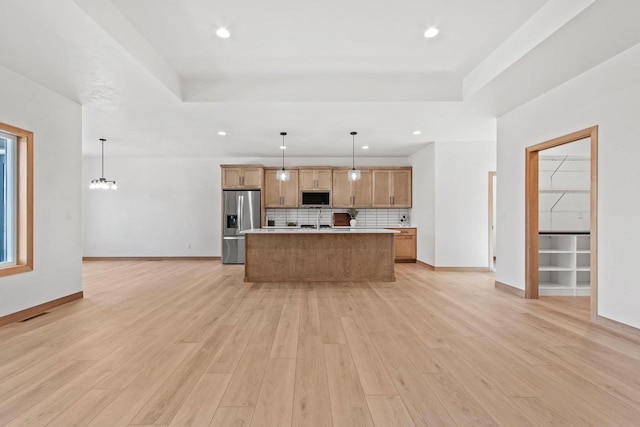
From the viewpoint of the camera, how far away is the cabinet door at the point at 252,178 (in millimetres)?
7703

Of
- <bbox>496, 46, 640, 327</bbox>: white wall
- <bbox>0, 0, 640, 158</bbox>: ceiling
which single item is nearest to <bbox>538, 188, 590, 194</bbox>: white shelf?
<bbox>496, 46, 640, 327</bbox>: white wall

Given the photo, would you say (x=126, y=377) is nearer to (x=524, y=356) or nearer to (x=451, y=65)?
(x=524, y=356)

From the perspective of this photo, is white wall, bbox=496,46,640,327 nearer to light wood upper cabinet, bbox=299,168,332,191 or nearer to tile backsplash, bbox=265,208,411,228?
tile backsplash, bbox=265,208,411,228

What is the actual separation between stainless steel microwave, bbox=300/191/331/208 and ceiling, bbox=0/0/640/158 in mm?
2566

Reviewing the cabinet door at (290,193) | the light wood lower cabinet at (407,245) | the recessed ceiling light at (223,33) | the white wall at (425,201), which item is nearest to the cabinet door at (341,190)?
the cabinet door at (290,193)

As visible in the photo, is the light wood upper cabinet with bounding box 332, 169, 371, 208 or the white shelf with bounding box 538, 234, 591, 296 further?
the light wood upper cabinet with bounding box 332, 169, 371, 208

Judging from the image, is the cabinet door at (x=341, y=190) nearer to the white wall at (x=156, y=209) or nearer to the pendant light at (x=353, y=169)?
the pendant light at (x=353, y=169)

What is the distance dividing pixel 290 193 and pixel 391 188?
8.19 feet

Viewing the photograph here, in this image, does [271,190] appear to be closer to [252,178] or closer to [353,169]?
[252,178]

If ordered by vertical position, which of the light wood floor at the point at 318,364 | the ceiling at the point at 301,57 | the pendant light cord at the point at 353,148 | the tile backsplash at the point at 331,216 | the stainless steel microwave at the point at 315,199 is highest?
the ceiling at the point at 301,57

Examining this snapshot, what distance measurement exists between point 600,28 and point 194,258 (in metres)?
8.27

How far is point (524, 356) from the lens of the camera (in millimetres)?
2553

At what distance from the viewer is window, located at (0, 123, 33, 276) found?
3.62m

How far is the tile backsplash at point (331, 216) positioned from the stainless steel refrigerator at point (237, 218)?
27.3 inches
